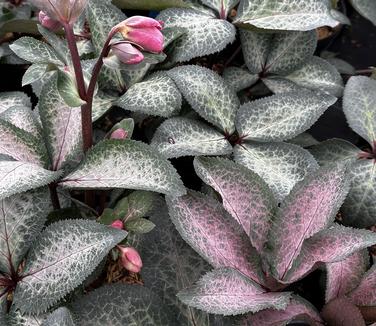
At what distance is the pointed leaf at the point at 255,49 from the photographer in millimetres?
1104

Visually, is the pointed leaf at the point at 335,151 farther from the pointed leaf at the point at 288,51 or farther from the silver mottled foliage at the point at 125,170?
the silver mottled foliage at the point at 125,170

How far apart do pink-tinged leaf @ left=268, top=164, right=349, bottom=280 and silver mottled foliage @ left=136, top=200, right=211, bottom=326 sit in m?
0.12

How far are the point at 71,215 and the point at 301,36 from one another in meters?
0.61

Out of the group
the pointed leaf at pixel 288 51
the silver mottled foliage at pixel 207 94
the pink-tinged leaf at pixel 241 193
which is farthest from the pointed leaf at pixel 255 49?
the pink-tinged leaf at pixel 241 193

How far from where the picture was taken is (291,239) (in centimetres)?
77

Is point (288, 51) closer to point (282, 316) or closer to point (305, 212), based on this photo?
point (305, 212)

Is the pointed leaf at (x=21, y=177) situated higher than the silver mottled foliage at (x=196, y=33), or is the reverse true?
the silver mottled foliage at (x=196, y=33)

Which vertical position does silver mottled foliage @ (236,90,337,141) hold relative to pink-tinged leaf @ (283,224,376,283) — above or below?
above

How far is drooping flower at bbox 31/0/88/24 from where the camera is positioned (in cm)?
66

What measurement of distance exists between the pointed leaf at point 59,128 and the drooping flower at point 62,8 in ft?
0.65

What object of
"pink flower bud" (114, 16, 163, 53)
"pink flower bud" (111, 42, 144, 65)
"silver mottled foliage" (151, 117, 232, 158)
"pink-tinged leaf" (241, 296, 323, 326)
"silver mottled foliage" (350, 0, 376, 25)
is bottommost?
"pink-tinged leaf" (241, 296, 323, 326)

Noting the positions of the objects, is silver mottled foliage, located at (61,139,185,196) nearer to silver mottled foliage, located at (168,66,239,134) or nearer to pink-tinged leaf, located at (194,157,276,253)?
pink-tinged leaf, located at (194,157,276,253)

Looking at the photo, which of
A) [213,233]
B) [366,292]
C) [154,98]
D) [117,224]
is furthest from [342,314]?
[154,98]

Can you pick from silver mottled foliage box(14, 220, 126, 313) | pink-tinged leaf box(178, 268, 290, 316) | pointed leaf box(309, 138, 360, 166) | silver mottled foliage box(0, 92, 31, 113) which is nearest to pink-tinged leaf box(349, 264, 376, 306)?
pink-tinged leaf box(178, 268, 290, 316)
